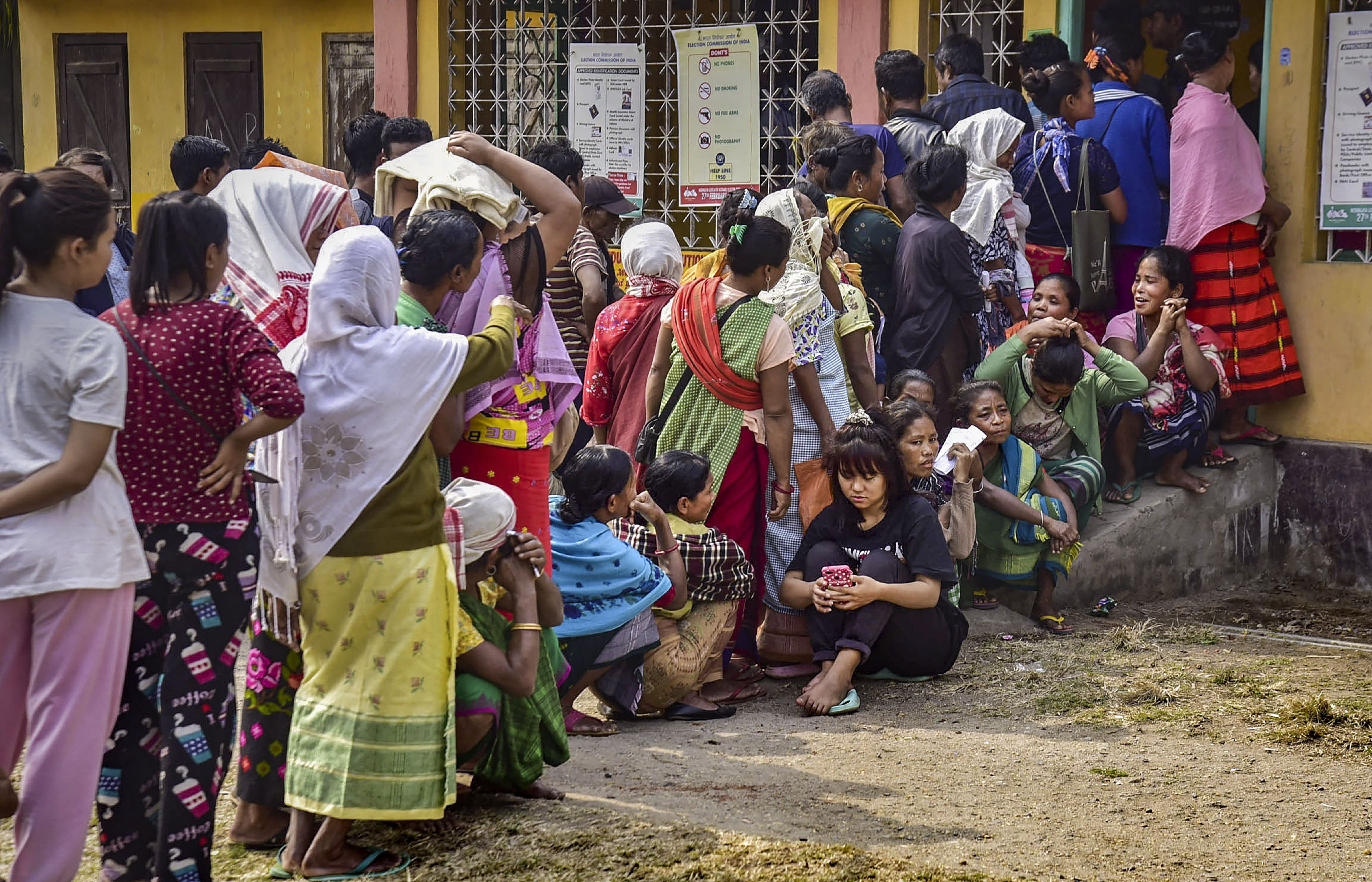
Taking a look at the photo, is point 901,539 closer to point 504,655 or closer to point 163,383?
point 504,655

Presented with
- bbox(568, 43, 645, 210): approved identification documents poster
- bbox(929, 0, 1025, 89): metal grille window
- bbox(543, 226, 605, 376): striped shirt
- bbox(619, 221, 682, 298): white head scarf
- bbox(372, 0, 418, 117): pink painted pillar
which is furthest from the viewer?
bbox(372, 0, 418, 117): pink painted pillar

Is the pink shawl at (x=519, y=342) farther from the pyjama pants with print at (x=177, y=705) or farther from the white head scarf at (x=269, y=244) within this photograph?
the pyjama pants with print at (x=177, y=705)

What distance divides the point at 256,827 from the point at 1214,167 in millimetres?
5271

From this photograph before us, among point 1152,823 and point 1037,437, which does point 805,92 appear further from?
point 1152,823

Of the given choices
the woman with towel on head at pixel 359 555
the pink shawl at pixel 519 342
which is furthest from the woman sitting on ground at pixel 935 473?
the woman with towel on head at pixel 359 555

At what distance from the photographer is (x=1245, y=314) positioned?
276 inches

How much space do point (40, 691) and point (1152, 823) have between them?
110 inches

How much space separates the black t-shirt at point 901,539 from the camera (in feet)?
17.3

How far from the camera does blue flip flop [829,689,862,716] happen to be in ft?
16.9

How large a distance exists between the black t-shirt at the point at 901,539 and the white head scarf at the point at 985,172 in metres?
1.73

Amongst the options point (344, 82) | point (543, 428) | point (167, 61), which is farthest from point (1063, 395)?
point (167, 61)

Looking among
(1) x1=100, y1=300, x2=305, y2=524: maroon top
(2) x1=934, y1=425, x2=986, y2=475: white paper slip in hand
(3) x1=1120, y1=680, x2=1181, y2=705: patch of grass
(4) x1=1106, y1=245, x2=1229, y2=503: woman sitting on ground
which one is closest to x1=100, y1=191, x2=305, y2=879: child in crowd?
(1) x1=100, y1=300, x2=305, y2=524: maroon top

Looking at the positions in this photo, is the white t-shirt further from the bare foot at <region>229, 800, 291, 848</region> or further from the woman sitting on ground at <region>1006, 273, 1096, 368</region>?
the woman sitting on ground at <region>1006, 273, 1096, 368</region>

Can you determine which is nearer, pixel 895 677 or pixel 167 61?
pixel 895 677
